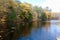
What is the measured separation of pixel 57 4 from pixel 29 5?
171 cm

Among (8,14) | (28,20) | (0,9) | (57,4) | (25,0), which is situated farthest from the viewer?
(28,20)

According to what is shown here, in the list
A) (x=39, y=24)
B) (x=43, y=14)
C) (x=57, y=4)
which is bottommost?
(x=39, y=24)

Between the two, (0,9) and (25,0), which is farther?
(25,0)

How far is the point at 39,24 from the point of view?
9359mm

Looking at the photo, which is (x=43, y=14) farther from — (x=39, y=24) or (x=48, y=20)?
(x=39, y=24)

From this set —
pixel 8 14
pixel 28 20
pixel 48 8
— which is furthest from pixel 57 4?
pixel 8 14

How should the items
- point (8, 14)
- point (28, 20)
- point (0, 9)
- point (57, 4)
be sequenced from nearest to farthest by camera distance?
point (0, 9)
point (8, 14)
point (57, 4)
point (28, 20)

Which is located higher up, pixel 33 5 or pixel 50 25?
pixel 33 5

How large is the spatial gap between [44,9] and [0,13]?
3629mm

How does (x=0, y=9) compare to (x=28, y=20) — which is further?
(x=28, y=20)

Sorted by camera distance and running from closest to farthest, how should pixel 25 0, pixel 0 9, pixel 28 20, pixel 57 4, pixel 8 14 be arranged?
1. pixel 0 9
2. pixel 8 14
3. pixel 57 4
4. pixel 25 0
5. pixel 28 20

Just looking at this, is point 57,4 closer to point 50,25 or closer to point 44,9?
point 44,9

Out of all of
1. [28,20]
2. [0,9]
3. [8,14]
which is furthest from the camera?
[28,20]

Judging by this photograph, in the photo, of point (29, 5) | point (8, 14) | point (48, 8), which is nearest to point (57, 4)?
point (48, 8)
